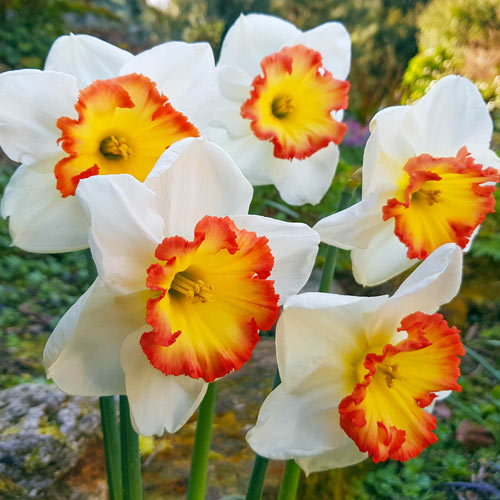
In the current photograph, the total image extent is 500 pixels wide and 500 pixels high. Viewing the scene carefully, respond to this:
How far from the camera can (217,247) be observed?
535mm

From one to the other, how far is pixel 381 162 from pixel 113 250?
1.19ft

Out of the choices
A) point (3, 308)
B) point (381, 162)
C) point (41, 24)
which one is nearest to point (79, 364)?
point (381, 162)

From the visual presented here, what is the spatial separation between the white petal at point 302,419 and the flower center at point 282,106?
0.46m

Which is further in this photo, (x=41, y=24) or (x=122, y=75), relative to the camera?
(x=41, y=24)

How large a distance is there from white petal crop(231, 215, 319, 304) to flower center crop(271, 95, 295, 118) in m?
0.38

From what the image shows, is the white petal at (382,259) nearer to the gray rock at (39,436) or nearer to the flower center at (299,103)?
the flower center at (299,103)

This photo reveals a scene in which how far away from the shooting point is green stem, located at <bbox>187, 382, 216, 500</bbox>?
717 millimetres

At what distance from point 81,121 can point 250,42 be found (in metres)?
0.40

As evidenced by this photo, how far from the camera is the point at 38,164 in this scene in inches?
26.3

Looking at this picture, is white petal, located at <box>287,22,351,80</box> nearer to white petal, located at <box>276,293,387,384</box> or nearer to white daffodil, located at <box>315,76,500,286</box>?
white daffodil, located at <box>315,76,500,286</box>

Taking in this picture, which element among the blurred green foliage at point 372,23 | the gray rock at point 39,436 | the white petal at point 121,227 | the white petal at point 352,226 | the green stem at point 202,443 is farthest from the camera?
the blurred green foliage at point 372,23

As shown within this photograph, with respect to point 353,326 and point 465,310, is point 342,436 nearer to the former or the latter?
point 353,326

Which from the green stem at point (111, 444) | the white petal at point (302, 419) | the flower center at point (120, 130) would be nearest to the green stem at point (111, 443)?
the green stem at point (111, 444)

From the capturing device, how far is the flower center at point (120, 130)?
0.62 m
